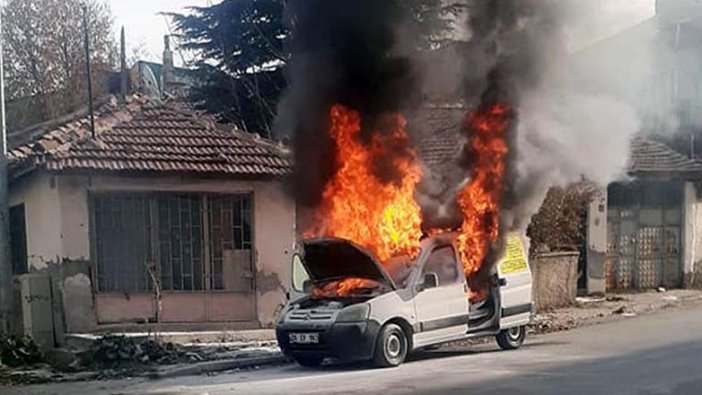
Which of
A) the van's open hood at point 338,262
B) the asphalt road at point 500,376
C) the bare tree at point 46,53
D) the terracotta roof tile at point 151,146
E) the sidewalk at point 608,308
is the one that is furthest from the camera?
the bare tree at point 46,53

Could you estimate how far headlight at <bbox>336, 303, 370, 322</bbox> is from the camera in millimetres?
12111

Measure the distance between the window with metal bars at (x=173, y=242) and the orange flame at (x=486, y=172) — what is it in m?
4.38

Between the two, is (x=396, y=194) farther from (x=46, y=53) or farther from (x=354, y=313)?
(x=46, y=53)

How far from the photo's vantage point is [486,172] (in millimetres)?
15133

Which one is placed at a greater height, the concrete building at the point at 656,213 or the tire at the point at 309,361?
the concrete building at the point at 656,213

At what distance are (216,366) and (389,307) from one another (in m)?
2.79

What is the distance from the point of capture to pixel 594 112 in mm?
16250

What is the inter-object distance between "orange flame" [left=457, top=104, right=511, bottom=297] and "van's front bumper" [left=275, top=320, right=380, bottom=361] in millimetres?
3142

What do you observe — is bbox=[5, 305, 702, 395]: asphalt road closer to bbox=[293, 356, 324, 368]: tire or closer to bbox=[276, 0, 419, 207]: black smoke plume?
bbox=[293, 356, 324, 368]: tire

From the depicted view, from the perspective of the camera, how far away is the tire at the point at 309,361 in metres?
12.5

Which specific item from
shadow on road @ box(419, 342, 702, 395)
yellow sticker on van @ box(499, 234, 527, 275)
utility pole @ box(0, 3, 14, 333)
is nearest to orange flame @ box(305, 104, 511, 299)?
yellow sticker on van @ box(499, 234, 527, 275)

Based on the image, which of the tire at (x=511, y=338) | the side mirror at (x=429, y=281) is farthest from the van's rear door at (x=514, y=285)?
the side mirror at (x=429, y=281)

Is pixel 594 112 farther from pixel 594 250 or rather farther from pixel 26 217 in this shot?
pixel 26 217

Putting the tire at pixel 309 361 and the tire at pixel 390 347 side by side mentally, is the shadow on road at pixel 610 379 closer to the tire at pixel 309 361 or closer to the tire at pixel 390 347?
the tire at pixel 390 347
